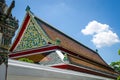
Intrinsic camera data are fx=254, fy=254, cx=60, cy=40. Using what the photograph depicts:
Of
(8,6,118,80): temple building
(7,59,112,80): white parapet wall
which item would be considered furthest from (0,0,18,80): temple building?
(8,6,118,80): temple building

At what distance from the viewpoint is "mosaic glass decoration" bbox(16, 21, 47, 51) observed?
15.1 metres

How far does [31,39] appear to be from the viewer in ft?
51.0

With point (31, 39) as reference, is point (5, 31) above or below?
below

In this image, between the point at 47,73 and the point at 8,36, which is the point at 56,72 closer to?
the point at 47,73

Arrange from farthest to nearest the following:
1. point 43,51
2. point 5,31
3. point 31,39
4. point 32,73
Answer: point 31,39, point 43,51, point 32,73, point 5,31

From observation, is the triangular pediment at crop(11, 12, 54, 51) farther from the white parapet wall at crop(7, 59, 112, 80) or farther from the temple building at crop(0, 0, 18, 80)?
the temple building at crop(0, 0, 18, 80)

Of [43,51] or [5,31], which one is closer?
[5,31]

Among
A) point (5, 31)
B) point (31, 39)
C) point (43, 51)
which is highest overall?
point (31, 39)

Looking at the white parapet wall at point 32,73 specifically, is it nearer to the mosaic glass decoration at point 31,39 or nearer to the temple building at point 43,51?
the temple building at point 43,51

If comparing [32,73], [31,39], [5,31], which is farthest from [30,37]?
[5,31]

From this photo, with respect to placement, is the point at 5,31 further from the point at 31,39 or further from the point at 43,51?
the point at 31,39

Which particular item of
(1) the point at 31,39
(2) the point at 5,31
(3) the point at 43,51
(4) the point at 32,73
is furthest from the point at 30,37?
(2) the point at 5,31

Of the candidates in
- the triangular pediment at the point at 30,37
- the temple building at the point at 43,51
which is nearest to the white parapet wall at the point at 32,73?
the temple building at the point at 43,51

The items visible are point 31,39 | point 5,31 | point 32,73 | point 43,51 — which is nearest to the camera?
point 5,31
